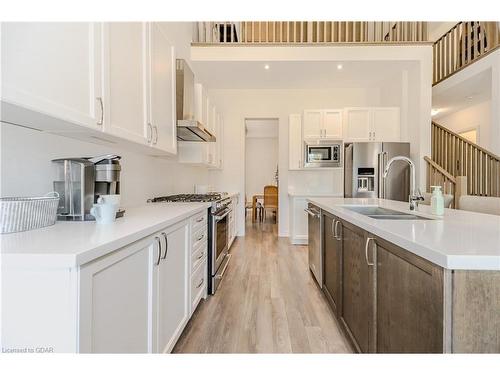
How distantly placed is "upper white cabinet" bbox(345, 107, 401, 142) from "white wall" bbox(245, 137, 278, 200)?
17.7 ft

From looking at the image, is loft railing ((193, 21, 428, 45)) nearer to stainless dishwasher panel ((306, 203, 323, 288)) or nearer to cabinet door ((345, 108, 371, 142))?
cabinet door ((345, 108, 371, 142))

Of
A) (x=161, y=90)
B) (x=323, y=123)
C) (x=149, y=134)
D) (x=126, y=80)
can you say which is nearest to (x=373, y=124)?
(x=323, y=123)

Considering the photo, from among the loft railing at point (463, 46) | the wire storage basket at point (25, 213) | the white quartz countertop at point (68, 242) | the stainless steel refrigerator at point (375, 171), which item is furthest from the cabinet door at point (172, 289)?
the loft railing at point (463, 46)

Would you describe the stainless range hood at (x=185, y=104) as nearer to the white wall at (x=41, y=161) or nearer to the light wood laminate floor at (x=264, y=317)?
the white wall at (x=41, y=161)

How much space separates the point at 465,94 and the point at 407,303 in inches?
250

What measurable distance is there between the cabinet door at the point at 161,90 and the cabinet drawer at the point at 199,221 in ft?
2.07

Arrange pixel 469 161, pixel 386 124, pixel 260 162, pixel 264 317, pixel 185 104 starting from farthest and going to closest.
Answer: pixel 260 162, pixel 386 124, pixel 469 161, pixel 185 104, pixel 264 317

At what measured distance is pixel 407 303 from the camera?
1.06m

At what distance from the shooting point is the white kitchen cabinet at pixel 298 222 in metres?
4.91

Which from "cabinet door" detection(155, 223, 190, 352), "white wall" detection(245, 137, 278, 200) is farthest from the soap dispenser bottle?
"white wall" detection(245, 137, 278, 200)

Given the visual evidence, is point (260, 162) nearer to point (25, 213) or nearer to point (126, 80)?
point (126, 80)

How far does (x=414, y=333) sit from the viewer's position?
1.01m
